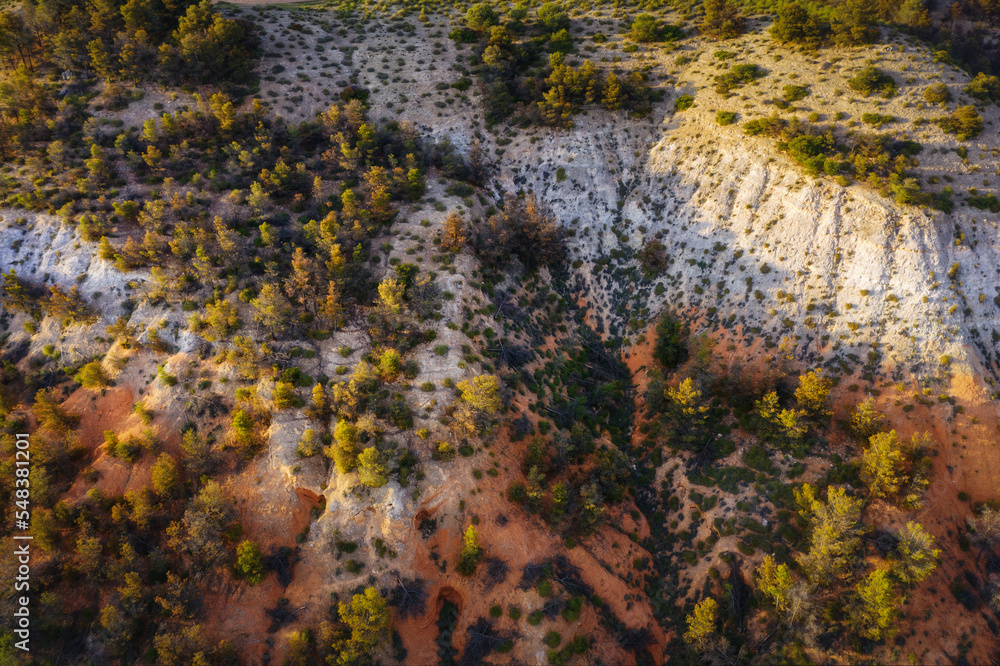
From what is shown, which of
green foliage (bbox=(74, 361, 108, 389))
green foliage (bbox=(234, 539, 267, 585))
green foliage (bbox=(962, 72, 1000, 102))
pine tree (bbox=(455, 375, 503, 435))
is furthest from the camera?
green foliage (bbox=(962, 72, 1000, 102))

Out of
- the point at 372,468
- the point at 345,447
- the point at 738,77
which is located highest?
the point at 738,77

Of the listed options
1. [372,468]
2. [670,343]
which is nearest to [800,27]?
[670,343]

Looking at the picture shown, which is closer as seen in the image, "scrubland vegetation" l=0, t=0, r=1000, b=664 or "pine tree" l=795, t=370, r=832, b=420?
"scrubland vegetation" l=0, t=0, r=1000, b=664

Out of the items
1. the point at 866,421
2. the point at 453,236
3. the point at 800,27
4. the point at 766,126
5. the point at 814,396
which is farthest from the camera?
the point at 800,27

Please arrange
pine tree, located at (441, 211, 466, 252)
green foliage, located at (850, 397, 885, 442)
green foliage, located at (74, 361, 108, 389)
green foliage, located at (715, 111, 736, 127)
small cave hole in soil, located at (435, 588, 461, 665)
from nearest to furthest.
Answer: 1. small cave hole in soil, located at (435, 588, 461, 665)
2. green foliage, located at (850, 397, 885, 442)
3. green foliage, located at (74, 361, 108, 389)
4. pine tree, located at (441, 211, 466, 252)
5. green foliage, located at (715, 111, 736, 127)

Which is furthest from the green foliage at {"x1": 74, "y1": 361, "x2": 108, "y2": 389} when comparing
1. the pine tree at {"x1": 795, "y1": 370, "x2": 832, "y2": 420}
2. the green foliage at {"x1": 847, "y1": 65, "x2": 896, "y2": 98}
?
the green foliage at {"x1": 847, "y1": 65, "x2": 896, "y2": 98}

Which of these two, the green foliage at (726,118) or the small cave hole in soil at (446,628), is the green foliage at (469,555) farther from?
the green foliage at (726,118)

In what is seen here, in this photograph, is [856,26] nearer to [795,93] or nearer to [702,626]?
[795,93]

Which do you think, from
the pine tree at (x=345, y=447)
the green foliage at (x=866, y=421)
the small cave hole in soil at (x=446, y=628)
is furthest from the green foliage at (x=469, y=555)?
the green foliage at (x=866, y=421)

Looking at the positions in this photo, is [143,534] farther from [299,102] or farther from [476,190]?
[299,102]

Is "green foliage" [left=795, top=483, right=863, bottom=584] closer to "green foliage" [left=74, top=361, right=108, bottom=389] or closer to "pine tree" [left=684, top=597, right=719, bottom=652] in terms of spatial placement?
"pine tree" [left=684, top=597, right=719, bottom=652]

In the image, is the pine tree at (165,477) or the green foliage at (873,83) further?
the green foliage at (873,83)
